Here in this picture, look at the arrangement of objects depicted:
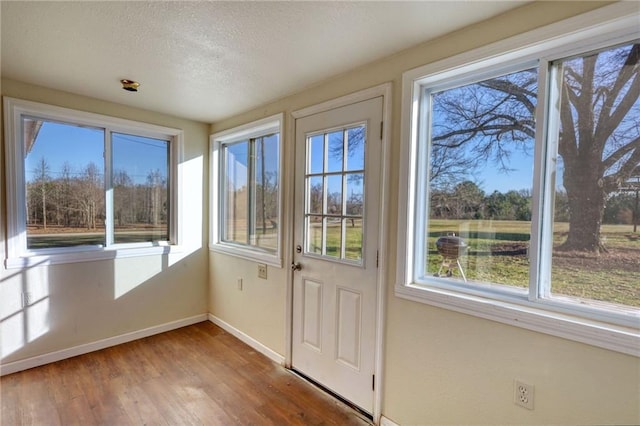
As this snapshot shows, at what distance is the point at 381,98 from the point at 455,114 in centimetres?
45

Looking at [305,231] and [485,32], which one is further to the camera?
[305,231]

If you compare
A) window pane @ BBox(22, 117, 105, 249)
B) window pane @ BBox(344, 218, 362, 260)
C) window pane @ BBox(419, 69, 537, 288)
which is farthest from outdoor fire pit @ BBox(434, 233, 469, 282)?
window pane @ BBox(22, 117, 105, 249)

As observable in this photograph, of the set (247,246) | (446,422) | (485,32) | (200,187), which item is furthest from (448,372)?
(200,187)

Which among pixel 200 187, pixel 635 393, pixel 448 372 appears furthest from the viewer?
pixel 200 187

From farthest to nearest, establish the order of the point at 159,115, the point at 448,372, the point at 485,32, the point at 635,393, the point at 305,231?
1. the point at 159,115
2. the point at 305,231
3. the point at 448,372
4. the point at 485,32
5. the point at 635,393

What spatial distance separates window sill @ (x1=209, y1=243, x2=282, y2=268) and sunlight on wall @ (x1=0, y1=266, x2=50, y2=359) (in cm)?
142

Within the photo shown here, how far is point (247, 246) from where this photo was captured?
316 centimetres

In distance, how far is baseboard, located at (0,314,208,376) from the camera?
7.87ft

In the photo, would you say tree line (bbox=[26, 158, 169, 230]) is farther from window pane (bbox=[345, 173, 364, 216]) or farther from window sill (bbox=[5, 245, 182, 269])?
window pane (bbox=[345, 173, 364, 216])

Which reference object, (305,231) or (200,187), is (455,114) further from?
(200,187)

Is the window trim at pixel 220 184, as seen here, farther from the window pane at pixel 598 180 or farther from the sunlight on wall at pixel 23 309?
the window pane at pixel 598 180

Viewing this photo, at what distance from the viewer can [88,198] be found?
9.07 feet

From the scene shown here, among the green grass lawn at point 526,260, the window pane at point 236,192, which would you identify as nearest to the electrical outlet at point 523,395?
the green grass lawn at point 526,260

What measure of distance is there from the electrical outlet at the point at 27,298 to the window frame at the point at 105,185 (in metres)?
0.23
